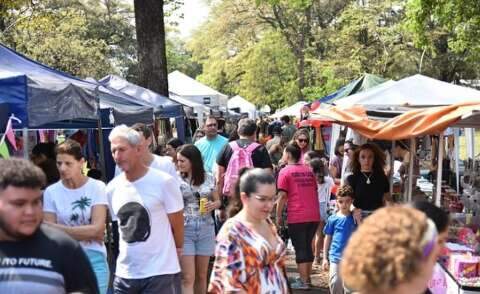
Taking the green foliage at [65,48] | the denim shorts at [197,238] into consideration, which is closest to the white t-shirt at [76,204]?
the denim shorts at [197,238]

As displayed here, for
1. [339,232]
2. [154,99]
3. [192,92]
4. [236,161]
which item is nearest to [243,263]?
[339,232]

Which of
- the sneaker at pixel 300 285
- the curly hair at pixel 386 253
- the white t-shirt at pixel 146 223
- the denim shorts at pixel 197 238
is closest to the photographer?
the curly hair at pixel 386 253

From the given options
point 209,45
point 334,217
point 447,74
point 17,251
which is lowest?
point 334,217

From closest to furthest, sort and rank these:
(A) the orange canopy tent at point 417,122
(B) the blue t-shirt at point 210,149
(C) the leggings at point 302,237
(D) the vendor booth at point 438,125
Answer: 1. (A) the orange canopy tent at point 417,122
2. (D) the vendor booth at point 438,125
3. (C) the leggings at point 302,237
4. (B) the blue t-shirt at point 210,149

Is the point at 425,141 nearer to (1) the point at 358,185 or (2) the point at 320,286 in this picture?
(2) the point at 320,286

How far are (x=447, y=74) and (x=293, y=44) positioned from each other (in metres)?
9.69

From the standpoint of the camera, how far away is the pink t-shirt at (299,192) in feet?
27.9

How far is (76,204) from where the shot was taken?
5.07 meters

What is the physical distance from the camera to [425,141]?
14.1 m

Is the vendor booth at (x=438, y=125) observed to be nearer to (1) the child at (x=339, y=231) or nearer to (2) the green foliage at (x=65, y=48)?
(1) the child at (x=339, y=231)

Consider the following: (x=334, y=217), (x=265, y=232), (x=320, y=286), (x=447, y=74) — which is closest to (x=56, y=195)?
(x=265, y=232)

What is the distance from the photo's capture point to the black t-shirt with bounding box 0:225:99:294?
303 cm

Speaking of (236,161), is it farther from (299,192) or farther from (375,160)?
(375,160)

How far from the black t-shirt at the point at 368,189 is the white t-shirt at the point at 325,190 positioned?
92.8 inches
